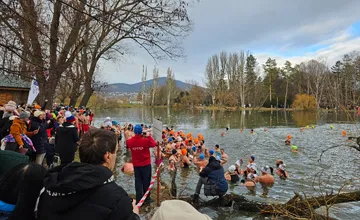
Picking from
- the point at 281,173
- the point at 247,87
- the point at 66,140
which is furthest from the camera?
the point at 247,87

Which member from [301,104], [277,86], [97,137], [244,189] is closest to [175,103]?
[277,86]

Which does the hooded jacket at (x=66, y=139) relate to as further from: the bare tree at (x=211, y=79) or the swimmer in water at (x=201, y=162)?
the bare tree at (x=211, y=79)

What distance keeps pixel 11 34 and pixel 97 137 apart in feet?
17.1

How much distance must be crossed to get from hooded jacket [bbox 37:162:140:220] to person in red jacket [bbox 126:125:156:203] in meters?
4.13

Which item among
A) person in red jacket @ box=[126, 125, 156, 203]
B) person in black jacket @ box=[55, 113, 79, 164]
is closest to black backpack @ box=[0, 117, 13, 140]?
person in black jacket @ box=[55, 113, 79, 164]

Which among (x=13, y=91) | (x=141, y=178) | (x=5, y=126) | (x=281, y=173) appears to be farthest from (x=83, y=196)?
(x=13, y=91)

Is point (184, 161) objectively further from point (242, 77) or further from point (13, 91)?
point (242, 77)

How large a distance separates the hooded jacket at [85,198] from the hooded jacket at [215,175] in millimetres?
5252

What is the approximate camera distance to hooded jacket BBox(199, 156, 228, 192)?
263 inches

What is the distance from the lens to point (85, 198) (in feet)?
5.26

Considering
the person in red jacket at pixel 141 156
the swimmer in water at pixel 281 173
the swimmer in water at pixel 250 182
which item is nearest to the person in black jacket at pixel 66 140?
the person in red jacket at pixel 141 156

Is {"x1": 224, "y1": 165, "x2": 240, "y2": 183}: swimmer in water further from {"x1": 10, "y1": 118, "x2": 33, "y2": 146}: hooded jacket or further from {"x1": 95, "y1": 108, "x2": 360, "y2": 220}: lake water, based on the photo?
{"x1": 10, "y1": 118, "x2": 33, "y2": 146}: hooded jacket

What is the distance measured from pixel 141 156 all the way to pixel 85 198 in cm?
431

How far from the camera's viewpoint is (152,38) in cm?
574
